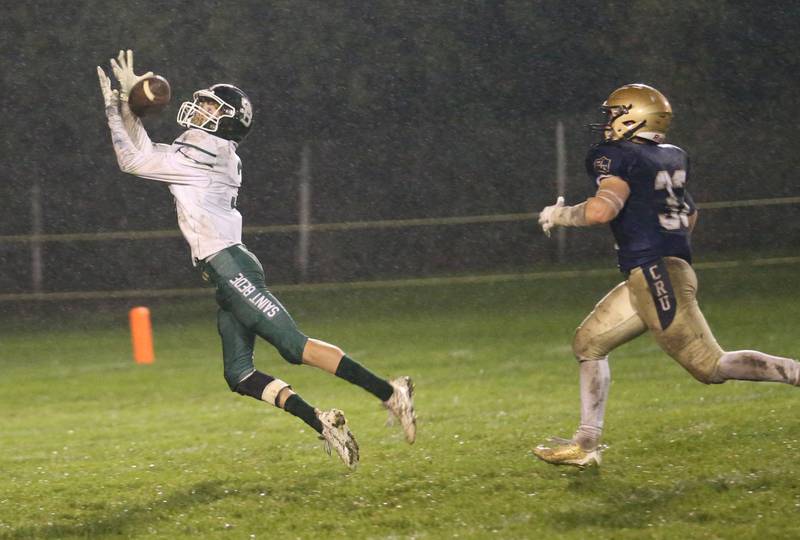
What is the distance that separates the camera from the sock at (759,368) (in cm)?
614

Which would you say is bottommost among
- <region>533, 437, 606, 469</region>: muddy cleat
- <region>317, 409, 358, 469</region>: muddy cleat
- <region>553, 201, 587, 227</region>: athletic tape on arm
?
<region>533, 437, 606, 469</region>: muddy cleat

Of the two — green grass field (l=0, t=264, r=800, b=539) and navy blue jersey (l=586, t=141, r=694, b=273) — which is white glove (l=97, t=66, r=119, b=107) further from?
navy blue jersey (l=586, t=141, r=694, b=273)

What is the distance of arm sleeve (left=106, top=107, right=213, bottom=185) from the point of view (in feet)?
22.4

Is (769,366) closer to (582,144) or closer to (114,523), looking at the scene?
(114,523)

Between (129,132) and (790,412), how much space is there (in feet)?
14.0

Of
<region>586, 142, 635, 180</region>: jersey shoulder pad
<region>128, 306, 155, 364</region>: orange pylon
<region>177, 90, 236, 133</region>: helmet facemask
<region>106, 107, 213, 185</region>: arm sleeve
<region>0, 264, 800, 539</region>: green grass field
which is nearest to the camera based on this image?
<region>0, 264, 800, 539</region>: green grass field

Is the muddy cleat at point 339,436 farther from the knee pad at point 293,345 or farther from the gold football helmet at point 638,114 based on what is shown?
the gold football helmet at point 638,114

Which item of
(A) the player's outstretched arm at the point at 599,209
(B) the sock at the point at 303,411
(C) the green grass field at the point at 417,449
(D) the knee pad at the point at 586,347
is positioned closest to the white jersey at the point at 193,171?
(B) the sock at the point at 303,411

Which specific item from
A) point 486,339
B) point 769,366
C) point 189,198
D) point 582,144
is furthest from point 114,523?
point 582,144

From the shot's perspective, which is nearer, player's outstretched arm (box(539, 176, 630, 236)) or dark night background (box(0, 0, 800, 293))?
player's outstretched arm (box(539, 176, 630, 236))

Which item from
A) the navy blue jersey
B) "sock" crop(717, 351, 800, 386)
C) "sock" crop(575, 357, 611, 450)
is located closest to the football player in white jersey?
"sock" crop(575, 357, 611, 450)

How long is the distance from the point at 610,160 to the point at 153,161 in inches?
91.4

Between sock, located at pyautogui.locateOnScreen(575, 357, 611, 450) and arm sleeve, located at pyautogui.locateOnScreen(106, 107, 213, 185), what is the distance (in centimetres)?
220

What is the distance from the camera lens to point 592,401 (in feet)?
21.8
